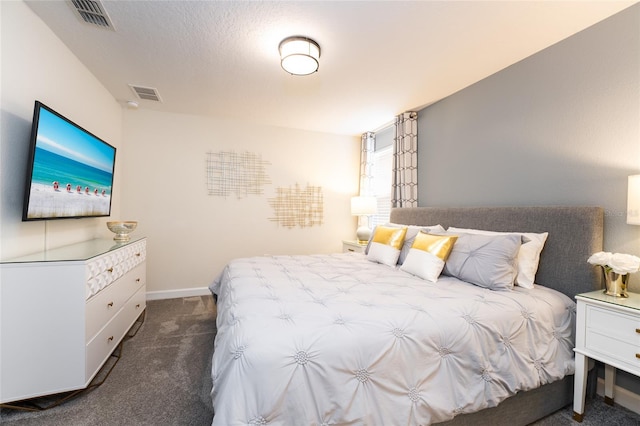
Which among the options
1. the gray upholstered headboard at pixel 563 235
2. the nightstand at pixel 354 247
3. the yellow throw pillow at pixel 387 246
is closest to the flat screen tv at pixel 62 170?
the yellow throw pillow at pixel 387 246

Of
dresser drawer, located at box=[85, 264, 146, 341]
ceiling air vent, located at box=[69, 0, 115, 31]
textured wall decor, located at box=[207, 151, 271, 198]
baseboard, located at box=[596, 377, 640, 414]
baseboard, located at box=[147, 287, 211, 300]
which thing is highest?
ceiling air vent, located at box=[69, 0, 115, 31]

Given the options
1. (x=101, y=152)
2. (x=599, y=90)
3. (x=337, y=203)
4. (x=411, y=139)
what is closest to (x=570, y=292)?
(x=599, y=90)

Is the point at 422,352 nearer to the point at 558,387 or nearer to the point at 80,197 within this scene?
the point at 558,387

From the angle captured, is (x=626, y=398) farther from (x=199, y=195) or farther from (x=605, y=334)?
(x=199, y=195)

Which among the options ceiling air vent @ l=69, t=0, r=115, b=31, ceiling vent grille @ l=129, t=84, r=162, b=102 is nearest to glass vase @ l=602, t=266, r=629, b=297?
ceiling air vent @ l=69, t=0, r=115, b=31

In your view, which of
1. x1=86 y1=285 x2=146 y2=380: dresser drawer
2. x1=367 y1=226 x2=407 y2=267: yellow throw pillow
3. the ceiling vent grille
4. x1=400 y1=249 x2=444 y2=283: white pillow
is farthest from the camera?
the ceiling vent grille

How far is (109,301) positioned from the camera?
2129 millimetres

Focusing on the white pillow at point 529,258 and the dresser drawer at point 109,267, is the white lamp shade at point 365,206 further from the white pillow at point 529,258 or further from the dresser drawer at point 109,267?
the dresser drawer at point 109,267

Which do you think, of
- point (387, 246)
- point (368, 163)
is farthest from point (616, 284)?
point (368, 163)

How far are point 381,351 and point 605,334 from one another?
1.34 metres

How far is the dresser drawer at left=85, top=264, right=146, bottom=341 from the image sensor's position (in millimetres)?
1838

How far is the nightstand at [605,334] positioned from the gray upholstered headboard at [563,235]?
19 cm

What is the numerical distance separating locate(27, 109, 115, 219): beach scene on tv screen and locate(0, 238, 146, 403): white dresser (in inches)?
17.9

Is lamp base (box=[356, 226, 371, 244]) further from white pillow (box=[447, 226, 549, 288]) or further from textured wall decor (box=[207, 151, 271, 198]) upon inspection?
white pillow (box=[447, 226, 549, 288])
